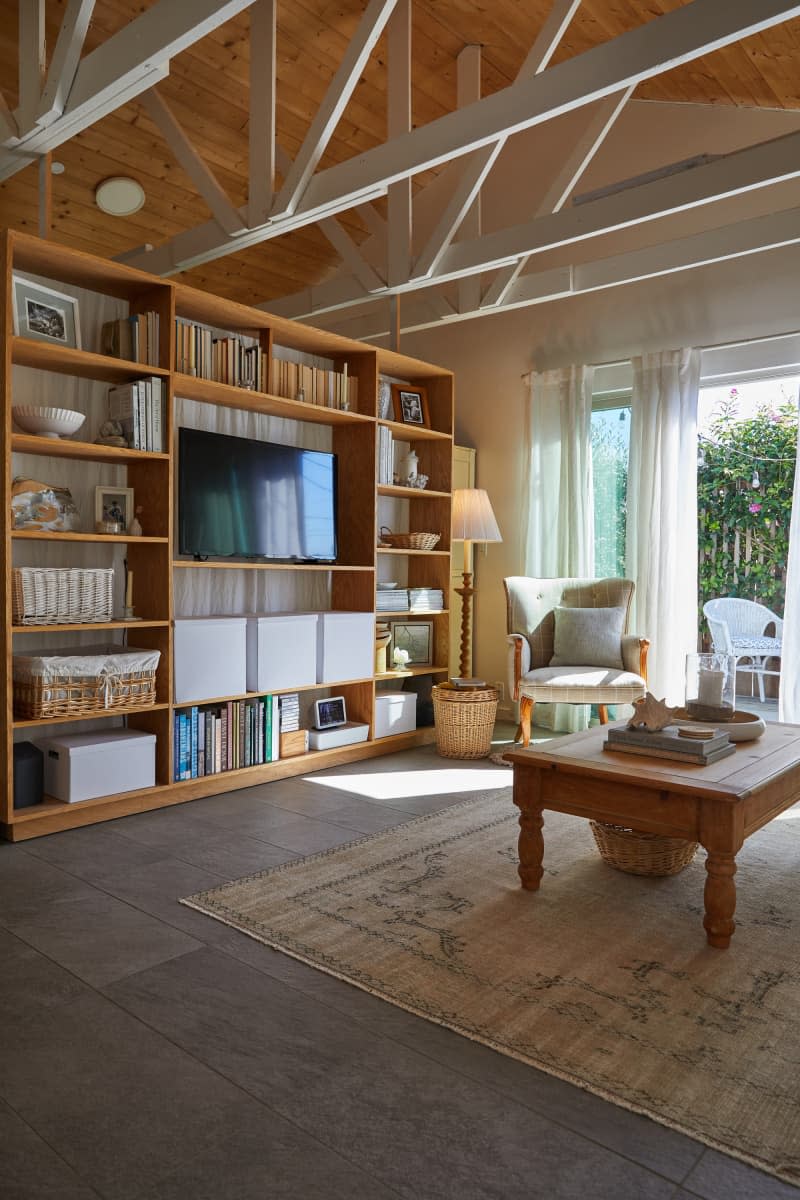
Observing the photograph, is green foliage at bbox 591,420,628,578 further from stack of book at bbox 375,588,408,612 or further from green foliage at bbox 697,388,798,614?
stack of book at bbox 375,588,408,612

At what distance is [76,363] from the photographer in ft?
10.8

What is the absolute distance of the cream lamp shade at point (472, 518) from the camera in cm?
503

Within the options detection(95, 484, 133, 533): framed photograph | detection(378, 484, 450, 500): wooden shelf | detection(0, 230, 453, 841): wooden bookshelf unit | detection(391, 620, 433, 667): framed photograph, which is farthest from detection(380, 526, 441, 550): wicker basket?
detection(95, 484, 133, 533): framed photograph

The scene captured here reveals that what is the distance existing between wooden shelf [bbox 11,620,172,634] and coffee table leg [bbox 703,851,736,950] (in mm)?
2325

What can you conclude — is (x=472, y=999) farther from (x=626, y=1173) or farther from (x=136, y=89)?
(x=136, y=89)

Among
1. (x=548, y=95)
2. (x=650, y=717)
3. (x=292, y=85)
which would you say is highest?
(x=292, y=85)

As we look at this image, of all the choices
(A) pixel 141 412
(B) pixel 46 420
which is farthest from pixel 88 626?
(A) pixel 141 412

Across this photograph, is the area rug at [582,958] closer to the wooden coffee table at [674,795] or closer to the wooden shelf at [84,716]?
the wooden coffee table at [674,795]

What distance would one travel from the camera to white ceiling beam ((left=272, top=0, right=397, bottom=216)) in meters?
3.29

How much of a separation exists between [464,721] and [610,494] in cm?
188

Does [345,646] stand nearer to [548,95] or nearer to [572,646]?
[572,646]

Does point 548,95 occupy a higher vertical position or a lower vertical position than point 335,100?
lower

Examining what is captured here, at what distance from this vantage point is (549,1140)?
1.46m

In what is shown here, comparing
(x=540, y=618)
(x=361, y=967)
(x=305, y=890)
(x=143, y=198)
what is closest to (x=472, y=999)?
(x=361, y=967)
